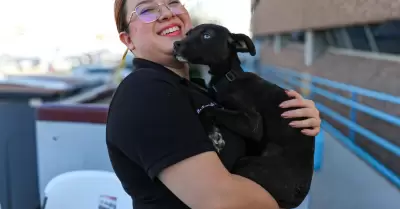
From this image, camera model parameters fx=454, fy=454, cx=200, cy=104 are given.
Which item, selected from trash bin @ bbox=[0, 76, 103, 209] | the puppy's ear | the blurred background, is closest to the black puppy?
the puppy's ear

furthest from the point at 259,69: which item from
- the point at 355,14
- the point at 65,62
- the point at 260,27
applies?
the point at 355,14

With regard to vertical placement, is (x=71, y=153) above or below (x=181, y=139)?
below

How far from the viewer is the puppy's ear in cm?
146

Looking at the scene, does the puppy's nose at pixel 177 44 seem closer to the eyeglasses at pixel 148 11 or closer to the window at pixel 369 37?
the eyeglasses at pixel 148 11

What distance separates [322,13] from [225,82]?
9.74 ft

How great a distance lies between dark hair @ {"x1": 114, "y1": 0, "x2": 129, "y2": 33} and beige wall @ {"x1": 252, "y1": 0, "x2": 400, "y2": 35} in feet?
6.08

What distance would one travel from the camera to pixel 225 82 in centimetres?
139

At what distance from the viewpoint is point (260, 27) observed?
8.28 m

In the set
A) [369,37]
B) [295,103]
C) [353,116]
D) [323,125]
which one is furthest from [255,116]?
[369,37]

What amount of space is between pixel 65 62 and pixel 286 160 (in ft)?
31.6

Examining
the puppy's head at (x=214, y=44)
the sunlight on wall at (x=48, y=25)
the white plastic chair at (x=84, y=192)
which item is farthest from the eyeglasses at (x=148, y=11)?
the sunlight on wall at (x=48, y=25)

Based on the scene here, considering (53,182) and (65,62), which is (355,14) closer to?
(53,182)

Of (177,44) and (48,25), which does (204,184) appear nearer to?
(177,44)

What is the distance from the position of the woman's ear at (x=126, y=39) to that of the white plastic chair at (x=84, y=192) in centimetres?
85
